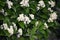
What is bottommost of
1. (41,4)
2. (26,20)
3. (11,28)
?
(11,28)

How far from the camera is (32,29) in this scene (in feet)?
11.7

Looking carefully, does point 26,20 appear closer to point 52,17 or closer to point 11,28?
point 11,28

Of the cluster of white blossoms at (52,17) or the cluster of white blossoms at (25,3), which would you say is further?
the cluster of white blossoms at (52,17)

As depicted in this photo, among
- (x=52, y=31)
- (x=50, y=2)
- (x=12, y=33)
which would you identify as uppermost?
(x=50, y=2)

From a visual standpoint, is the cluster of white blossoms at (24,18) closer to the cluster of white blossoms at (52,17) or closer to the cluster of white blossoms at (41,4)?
the cluster of white blossoms at (41,4)

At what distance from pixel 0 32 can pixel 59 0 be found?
1443mm

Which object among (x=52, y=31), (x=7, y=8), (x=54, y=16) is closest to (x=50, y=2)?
(x=54, y=16)

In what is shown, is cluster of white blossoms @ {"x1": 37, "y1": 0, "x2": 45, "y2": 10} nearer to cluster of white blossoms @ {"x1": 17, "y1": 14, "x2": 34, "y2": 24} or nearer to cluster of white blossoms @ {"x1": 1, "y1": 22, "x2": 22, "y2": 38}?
cluster of white blossoms @ {"x1": 17, "y1": 14, "x2": 34, "y2": 24}

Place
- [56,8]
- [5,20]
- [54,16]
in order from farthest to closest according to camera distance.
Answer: [56,8] → [54,16] → [5,20]

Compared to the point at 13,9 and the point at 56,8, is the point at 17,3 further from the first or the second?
the point at 56,8

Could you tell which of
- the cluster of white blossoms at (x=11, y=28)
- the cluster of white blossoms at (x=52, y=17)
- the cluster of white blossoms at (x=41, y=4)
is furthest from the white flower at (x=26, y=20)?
the cluster of white blossoms at (x=52, y=17)

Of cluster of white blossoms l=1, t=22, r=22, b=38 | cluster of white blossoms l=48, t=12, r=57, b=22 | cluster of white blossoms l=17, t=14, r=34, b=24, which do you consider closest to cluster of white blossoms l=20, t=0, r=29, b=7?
cluster of white blossoms l=17, t=14, r=34, b=24

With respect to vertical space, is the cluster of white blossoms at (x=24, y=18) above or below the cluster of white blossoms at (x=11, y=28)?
above

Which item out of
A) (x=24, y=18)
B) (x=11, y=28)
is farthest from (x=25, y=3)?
(x=11, y=28)
